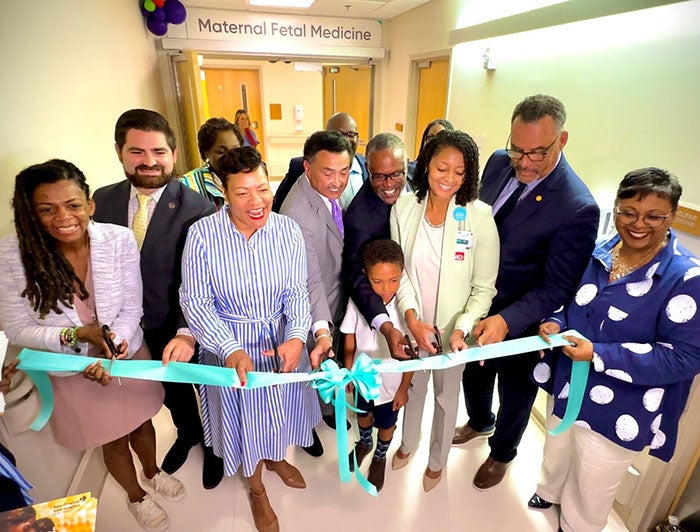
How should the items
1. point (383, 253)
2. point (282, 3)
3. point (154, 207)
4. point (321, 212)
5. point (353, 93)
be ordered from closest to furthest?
point (383, 253) → point (154, 207) → point (321, 212) → point (282, 3) → point (353, 93)

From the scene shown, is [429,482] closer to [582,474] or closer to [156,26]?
[582,474]

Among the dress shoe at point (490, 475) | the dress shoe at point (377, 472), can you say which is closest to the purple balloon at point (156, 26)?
the dress shoe at point (377, 472)

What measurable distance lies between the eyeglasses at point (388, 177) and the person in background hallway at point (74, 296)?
1.15 meters

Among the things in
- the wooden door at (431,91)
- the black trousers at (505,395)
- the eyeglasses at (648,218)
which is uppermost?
the wooden door at (431,91)

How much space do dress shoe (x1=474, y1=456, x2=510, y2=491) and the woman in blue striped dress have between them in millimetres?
1202

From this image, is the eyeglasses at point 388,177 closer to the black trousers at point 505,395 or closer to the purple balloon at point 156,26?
the black trousers at point 505,395

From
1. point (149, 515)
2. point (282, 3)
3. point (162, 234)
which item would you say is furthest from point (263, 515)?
point (282, 3)

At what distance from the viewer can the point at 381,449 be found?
7.65 ft

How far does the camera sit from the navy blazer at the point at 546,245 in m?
1.76

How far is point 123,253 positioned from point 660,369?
2.17 m

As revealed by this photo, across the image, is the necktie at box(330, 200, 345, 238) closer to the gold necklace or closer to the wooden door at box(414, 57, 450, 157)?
the gold necklace

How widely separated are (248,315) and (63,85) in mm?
2070

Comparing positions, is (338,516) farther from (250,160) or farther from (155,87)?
(155,87)

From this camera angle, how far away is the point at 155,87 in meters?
5.32
